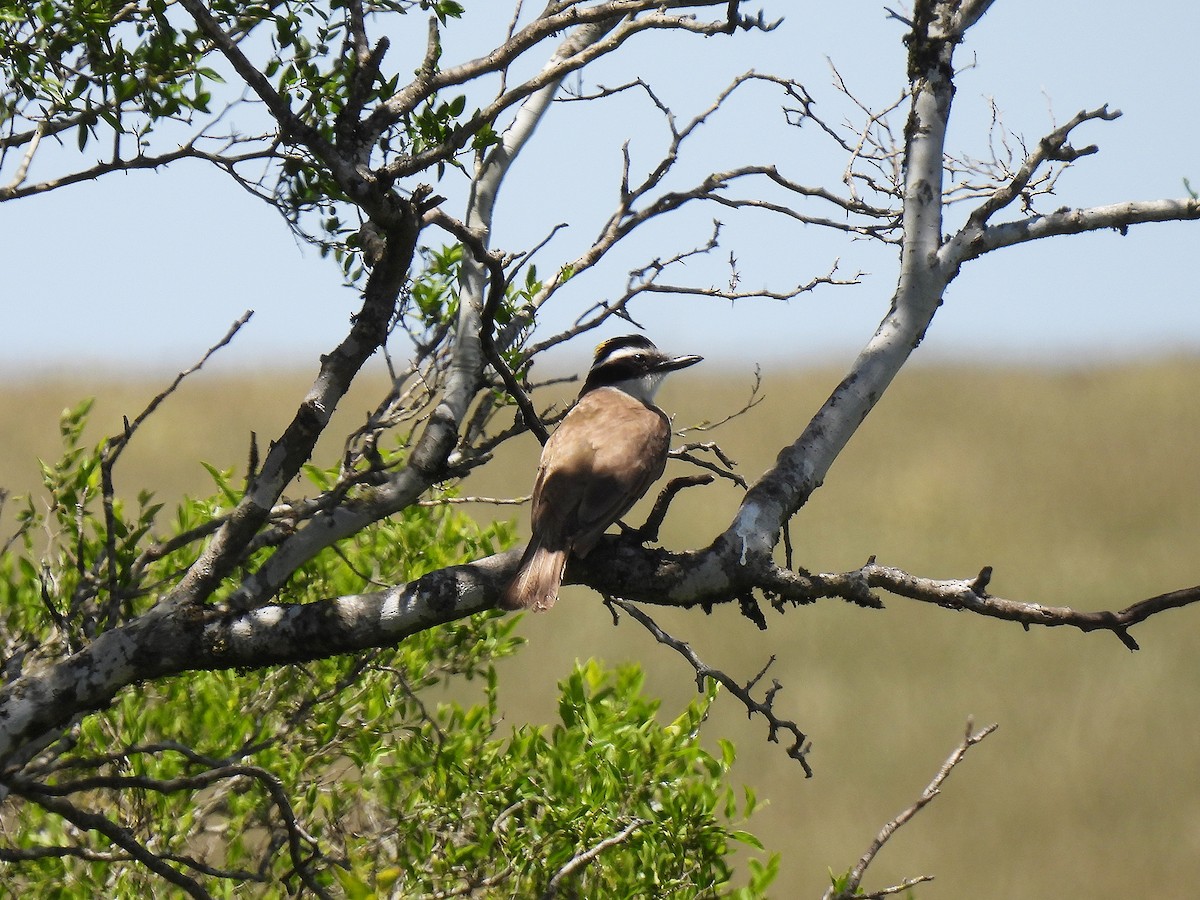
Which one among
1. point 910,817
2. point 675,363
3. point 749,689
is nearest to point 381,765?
point 749,689

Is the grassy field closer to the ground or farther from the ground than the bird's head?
closer to the ground

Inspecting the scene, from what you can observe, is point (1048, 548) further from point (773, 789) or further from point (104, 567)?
point (104, 567)

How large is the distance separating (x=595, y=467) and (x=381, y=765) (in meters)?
1.50

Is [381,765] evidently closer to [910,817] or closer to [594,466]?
[594,466]

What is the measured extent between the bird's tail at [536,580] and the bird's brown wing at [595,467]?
4.6 inches

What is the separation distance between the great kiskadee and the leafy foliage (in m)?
0.64

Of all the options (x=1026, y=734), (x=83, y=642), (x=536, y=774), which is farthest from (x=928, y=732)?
(x=83, y=642)

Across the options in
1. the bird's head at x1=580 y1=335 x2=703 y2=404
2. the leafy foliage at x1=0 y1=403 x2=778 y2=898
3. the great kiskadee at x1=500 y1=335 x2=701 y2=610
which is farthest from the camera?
the bird's head at x1=580 y1=335 x2=703 y2=404

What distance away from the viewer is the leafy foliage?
4.55 meters

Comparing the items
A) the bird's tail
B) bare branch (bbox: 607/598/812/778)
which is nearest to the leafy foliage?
bare branch (bbox: 607/598/812/778)

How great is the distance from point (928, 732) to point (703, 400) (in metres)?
8.06

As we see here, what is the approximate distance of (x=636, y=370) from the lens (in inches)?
255

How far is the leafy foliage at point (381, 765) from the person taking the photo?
4547 millimetres

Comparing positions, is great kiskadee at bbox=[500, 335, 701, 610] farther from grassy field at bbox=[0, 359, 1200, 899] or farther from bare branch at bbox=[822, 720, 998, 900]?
grassy field at bbox=[0, 359, 1200, 899]
